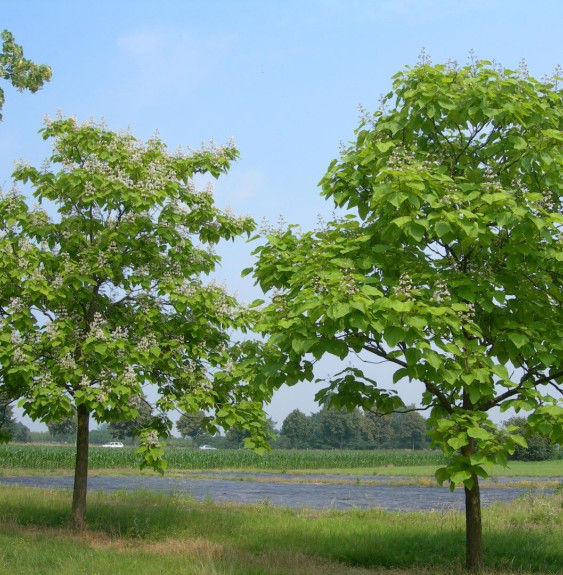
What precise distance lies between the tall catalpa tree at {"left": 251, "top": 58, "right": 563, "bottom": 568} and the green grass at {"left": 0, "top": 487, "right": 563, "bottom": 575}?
9.11 ft

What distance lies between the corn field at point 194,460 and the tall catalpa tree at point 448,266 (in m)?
49.3

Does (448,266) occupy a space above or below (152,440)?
above

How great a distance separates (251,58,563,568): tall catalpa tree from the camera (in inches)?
328

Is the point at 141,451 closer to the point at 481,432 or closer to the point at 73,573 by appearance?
the point at 73,573

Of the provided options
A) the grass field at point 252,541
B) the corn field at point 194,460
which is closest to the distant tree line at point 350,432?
the corn field at point 194,460

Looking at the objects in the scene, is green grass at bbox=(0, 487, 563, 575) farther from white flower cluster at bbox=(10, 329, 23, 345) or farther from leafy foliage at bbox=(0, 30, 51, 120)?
leafy foliage at bbox=(0, 30, 51, 120)

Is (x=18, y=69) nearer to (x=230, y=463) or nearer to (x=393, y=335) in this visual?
(x=393, y=335)

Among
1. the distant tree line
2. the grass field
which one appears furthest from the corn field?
the distant tree line

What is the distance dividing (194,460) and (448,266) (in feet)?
214

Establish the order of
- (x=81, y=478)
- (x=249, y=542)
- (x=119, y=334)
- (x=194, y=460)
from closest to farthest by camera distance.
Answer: (x=119, y=334)
(x=249, y=542)
(x=81, y=478)
(x=194, y=460)

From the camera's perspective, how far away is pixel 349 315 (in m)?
8.10

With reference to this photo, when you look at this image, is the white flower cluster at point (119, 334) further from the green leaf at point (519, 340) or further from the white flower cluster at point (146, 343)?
→ the green leaf at point (519, 340)

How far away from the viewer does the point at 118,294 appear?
629 inches

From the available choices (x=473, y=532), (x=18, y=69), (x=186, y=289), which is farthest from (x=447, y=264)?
(x=18, y=69)
